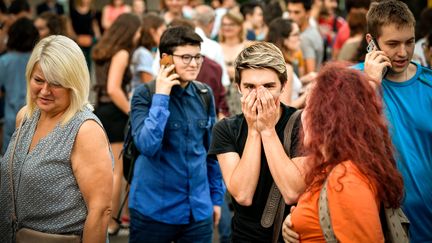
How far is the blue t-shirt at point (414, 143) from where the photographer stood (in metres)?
4.30

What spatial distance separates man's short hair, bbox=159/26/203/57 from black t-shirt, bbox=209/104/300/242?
1.41 m

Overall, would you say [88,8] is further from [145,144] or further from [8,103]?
[145,144]

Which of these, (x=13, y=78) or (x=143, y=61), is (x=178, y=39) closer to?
(x=143, y=61)

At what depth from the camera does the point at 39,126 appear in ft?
14.1

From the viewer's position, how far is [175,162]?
216 inches

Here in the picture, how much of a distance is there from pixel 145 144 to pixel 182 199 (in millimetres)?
488

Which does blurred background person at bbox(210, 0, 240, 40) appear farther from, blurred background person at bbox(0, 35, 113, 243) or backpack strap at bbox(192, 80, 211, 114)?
blurred background person at bbox(0, 35, 113, 243)

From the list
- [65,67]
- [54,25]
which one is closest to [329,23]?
[54,25]

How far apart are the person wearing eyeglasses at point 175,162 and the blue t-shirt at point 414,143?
1.60 m

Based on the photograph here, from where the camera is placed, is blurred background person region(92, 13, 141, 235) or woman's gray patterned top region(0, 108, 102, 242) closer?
woman's gray patterned top region(0, 108, 102, 242)

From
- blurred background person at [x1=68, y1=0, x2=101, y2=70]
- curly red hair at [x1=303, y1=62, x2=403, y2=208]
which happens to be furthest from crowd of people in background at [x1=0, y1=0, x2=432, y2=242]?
blurred background person at [x1=68, y1=0, x2=101, y2=70]

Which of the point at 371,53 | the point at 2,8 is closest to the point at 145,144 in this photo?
the point at 371,53

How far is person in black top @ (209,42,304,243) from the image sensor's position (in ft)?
12.6

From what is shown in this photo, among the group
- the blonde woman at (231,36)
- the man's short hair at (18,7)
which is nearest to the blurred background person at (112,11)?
the man's short hair at (18,7)
